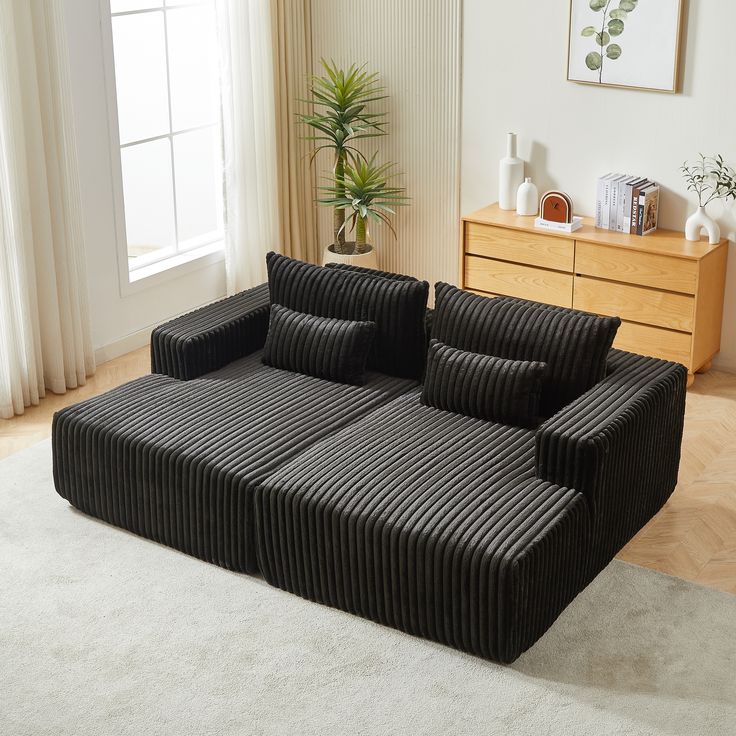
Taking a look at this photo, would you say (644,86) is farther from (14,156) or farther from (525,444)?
(14,156)

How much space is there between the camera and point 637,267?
17.9 ft

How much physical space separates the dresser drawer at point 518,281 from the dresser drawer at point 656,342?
13.3 inches

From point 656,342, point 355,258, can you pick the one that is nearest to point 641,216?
point 656,342

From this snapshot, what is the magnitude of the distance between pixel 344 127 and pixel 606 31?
4.83ft

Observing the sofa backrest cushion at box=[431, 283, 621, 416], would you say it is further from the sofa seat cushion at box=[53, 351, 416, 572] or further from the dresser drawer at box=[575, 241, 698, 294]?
the dresser drawer at box=[575, 241, 698, 294]

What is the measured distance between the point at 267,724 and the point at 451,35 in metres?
4.03

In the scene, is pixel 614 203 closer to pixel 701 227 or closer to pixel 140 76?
pixel 701 227

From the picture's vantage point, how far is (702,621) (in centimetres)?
367

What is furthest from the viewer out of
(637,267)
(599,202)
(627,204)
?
(599,202)

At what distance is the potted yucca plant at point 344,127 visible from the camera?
243 inches

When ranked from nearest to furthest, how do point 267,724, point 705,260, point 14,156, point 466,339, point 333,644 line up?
point 267,724 < point 333,644 < point 466,339 < point 14,156 < point 705,260

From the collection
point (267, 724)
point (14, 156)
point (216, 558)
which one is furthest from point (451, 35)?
point (267, 724)

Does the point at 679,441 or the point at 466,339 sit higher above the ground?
the point at 466,339

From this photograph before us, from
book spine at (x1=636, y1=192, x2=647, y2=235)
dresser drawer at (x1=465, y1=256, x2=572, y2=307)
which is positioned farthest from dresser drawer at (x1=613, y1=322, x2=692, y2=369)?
book spine at (x1=636, y1=192, x2=647, y2=235)
